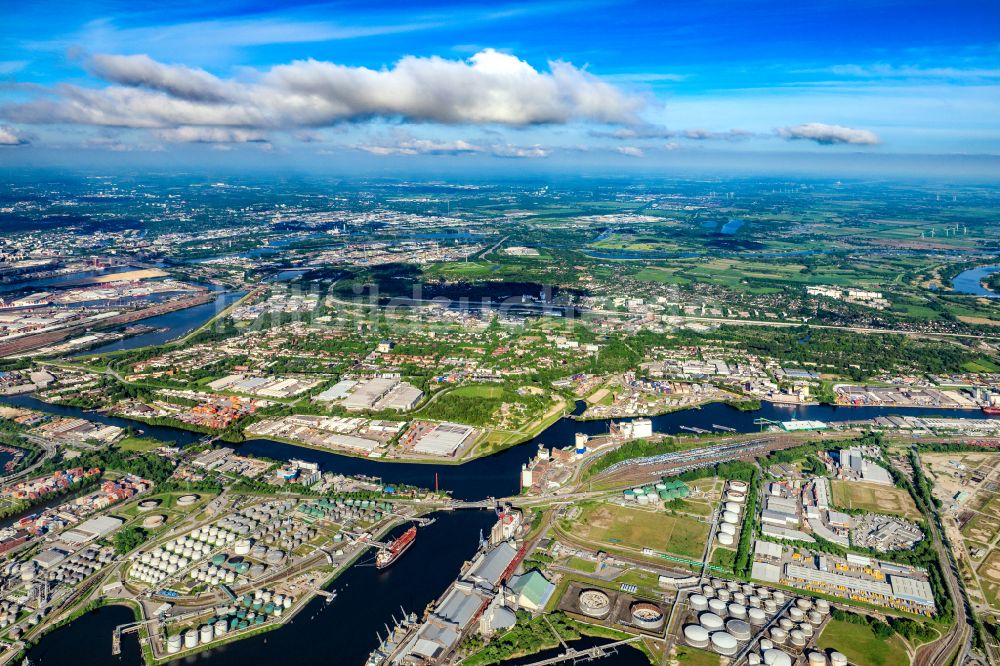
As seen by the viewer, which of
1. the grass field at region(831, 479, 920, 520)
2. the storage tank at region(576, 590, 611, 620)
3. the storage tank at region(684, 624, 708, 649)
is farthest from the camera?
the grass field at region(831, 479, 920, 520)

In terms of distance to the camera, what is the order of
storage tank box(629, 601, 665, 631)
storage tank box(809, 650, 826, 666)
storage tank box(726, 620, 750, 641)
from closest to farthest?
storage tank box(809, 650, 826, 666), storage tank box(726, 620, 750, 641), storage tank box(629, 601, 665, 631)

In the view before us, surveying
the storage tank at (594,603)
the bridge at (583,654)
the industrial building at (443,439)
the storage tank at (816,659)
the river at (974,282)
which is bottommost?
the bridge at (583,654)

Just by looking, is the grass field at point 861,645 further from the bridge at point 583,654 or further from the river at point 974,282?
the river at point 974,282

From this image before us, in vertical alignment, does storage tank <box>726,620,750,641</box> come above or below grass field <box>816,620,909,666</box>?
above

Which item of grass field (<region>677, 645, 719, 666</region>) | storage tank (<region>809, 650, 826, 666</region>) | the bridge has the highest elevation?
storage tank (<region>809, 650, 826, 666</region>)

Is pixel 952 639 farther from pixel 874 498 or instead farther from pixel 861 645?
pixel 874 498

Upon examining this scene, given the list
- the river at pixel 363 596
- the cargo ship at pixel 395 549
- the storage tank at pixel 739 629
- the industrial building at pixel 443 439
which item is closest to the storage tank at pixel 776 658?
the storage tank at pixel 739 629

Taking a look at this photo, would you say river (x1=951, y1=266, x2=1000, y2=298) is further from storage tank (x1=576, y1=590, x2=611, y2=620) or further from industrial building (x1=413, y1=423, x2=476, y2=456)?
storage tank (x1=576, y1=590, x2=611, y2=620)

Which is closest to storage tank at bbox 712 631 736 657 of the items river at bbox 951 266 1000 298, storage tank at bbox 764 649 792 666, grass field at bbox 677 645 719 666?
grass field at bbox 677 645 719 666
